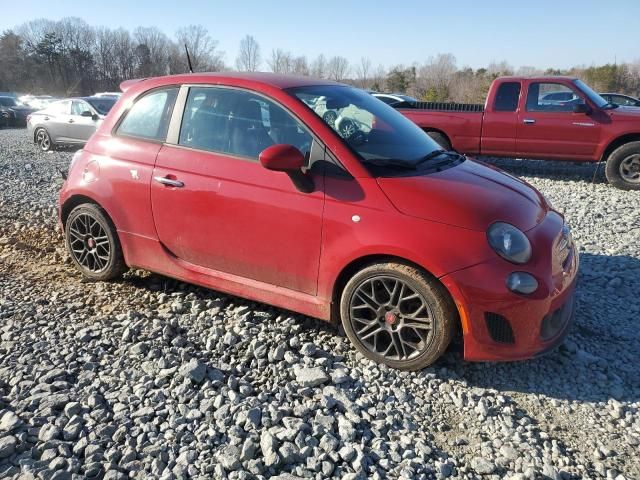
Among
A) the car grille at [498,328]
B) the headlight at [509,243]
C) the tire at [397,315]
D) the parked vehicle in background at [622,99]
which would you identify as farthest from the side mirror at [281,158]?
the parked vehicle in background at [622,99]

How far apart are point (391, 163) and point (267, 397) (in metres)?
1.67

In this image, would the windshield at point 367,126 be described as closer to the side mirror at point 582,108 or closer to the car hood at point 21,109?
the side mirror at point 582,108

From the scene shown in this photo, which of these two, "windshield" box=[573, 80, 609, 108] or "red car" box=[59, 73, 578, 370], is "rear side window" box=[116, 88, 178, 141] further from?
"windshield" box=[573, 80, 609, 108]

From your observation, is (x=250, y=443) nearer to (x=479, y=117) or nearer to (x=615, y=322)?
(x=615, y=322)

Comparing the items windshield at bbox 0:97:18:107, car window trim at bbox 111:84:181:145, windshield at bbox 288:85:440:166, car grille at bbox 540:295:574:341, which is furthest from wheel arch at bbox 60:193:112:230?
windshield at bbox 0:97:18:107

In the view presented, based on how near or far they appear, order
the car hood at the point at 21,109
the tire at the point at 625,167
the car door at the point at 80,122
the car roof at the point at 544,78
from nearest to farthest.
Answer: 1. the tire at the point at 625,167
2. the car roof at the point at 544,78
3. the car door at the point at 80,122
4. the car hood at the point at 21,109

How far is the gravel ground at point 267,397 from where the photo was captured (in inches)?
95.4

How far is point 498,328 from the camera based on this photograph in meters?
2.90

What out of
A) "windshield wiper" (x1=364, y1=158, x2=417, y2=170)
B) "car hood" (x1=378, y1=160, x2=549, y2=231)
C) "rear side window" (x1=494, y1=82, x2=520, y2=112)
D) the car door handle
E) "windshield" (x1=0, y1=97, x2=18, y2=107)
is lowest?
"windshield" (x1=0, y1=97, x2=18, y2=107)

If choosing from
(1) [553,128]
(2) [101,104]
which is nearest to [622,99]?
(1) [553,128]

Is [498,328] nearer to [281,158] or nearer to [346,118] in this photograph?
[281,158]

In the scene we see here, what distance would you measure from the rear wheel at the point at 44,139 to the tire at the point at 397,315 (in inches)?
520

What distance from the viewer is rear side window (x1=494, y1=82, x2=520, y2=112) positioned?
30.0 ft

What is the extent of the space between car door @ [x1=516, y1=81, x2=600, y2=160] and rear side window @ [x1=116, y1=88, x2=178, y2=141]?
7144 millimetres
